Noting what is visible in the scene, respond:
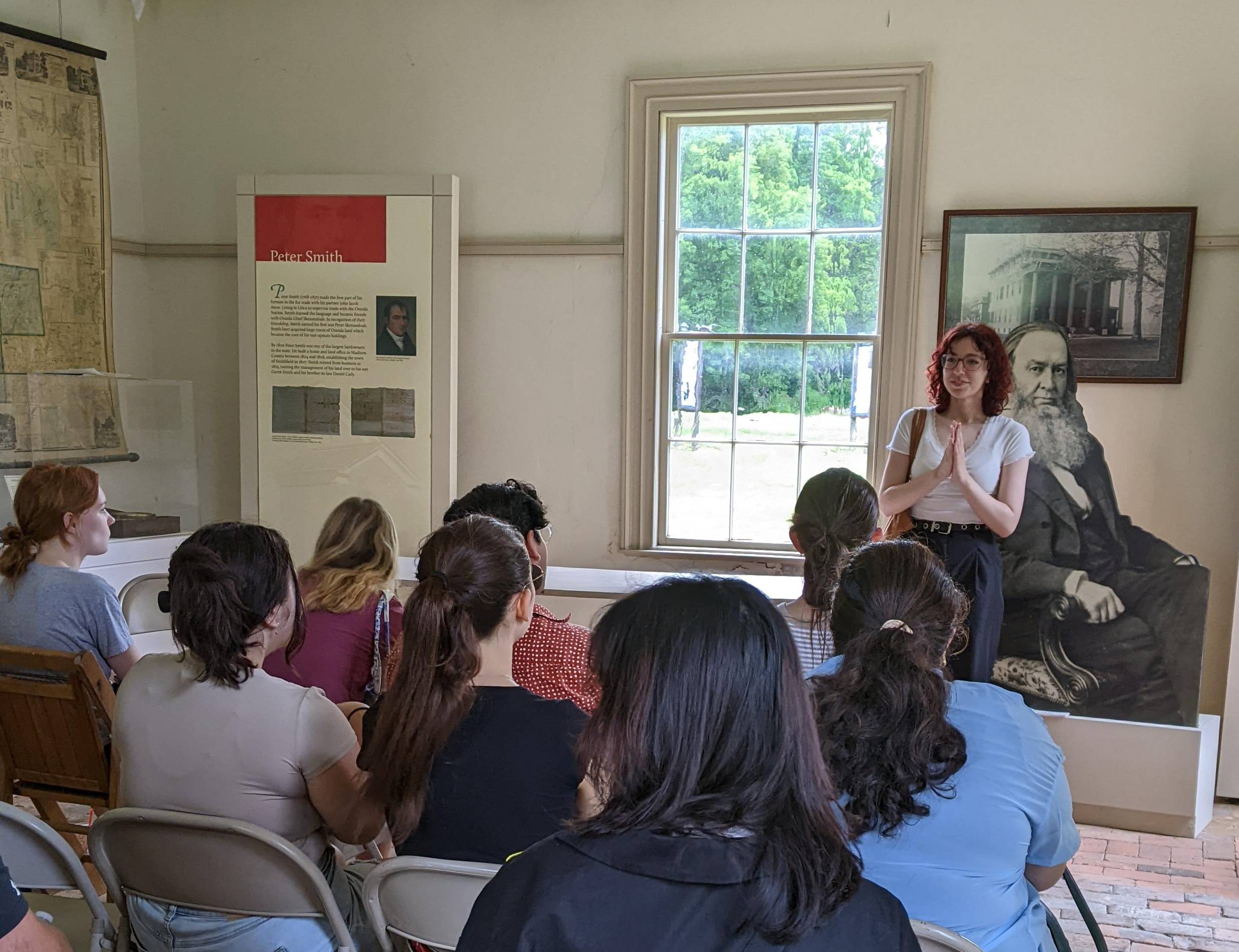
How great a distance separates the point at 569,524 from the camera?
4586mm

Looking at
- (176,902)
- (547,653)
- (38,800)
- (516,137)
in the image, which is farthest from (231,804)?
(516,137)

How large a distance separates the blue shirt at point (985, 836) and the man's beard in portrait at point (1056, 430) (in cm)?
257

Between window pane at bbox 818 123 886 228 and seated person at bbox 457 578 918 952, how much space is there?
3.68 meters

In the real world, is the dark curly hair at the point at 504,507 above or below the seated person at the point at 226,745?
above

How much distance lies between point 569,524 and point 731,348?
1106mm

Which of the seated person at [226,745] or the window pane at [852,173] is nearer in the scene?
the seated person at [226,745]

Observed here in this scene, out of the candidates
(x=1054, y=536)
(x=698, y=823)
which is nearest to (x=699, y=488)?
(x=1054, y=536)

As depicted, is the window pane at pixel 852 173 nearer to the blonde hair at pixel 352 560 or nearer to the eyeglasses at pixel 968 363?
the eyeglasses at pixel 968 363

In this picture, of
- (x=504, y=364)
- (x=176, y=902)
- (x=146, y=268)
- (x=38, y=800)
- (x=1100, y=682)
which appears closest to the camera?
(x=176, y=902)

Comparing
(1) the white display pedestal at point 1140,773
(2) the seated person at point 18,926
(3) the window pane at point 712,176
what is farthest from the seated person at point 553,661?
(3) the window pane at point 712,176

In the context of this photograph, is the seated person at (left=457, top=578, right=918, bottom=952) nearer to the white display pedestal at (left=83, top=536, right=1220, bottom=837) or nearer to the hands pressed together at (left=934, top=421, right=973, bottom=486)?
the hands pressed together at (left=934, top=421, right=973, bottom=486)

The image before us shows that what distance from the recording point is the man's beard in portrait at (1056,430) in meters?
3.84

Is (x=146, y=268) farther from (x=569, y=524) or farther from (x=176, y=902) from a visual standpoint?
(x=176, y=902)

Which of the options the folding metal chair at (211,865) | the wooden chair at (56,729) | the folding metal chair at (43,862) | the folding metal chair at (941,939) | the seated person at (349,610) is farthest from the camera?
the seated person at (349,610)
